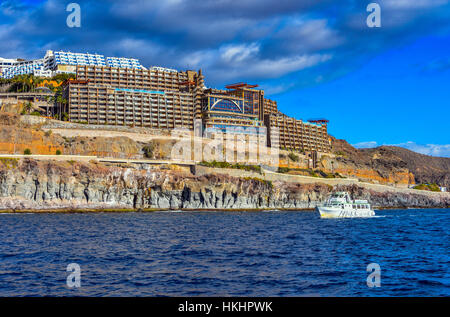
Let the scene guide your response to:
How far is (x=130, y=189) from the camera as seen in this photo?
119 metres

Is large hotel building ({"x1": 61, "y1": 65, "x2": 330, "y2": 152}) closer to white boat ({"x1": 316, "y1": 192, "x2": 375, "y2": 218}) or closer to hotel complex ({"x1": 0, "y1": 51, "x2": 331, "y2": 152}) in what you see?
hotel complex ({"x1": 0, "y1": 51, "x2": 331, "y2": 152})

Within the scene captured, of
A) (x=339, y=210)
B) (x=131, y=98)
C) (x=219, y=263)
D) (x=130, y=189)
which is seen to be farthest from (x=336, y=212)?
(x=131, y=98)

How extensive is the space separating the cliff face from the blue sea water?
175 feet

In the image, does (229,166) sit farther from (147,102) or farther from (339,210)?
(147,102)

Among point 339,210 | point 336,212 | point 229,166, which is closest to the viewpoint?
point 336,212

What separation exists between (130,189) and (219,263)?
284ft

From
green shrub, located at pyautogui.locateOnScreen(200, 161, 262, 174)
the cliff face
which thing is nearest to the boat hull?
the cliff face

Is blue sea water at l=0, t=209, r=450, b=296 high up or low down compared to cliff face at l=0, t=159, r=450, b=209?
down

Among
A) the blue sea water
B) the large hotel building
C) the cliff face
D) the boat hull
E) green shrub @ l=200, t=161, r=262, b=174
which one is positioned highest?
the large hotel building

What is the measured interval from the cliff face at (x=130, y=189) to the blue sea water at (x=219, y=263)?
175 ft

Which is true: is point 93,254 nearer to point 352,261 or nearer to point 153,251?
point 153,251

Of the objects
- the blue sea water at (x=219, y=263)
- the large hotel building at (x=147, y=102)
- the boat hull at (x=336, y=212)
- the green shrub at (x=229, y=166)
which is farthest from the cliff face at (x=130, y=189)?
the blue sea water at (x=219, y=263)

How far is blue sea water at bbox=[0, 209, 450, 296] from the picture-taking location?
27406 millimetres
